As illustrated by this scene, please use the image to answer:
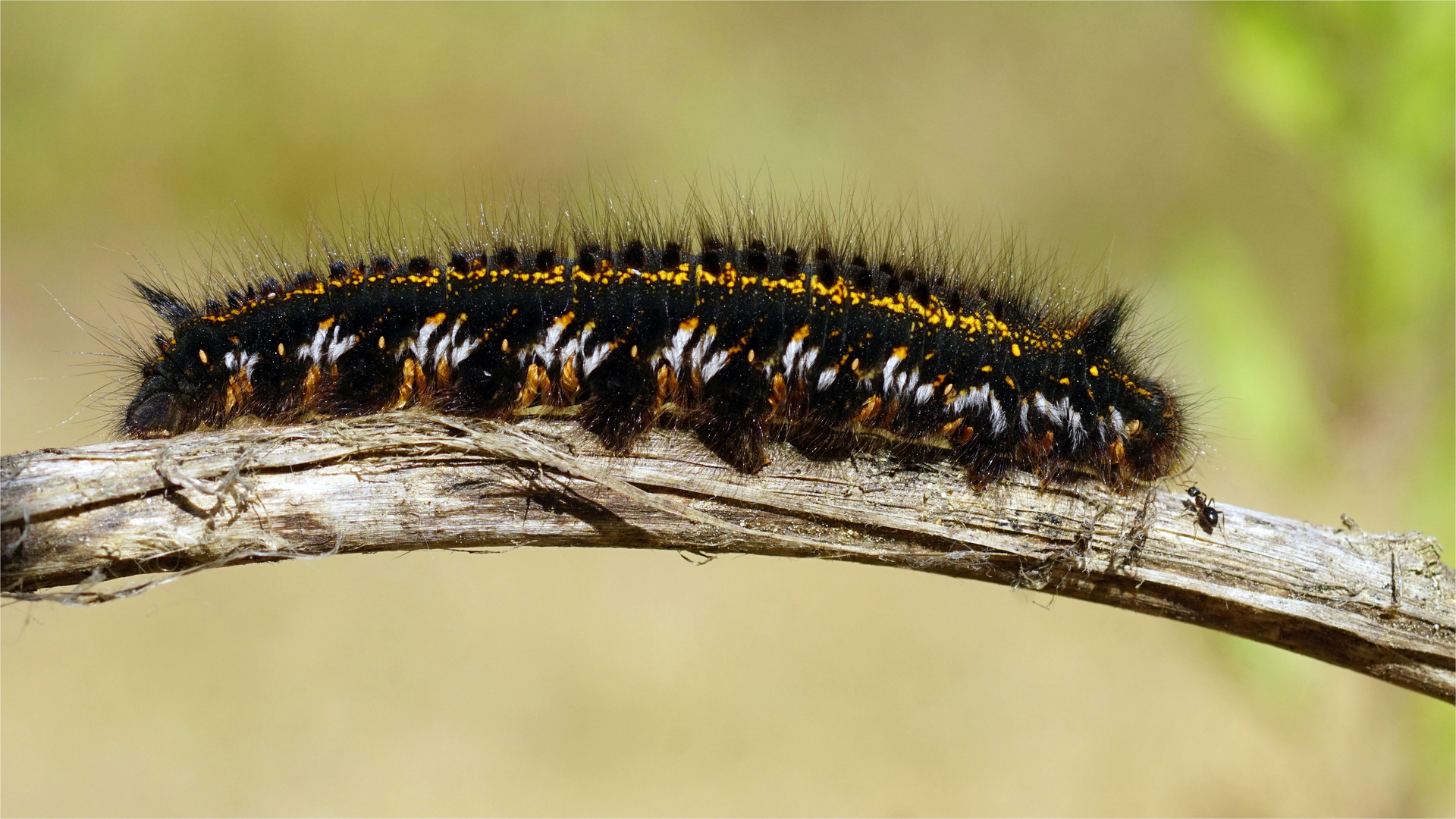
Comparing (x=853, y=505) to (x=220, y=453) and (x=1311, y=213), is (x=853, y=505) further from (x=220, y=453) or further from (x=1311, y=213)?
(x=1311, y=213)

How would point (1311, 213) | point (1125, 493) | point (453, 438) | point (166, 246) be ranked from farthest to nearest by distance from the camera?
point (166, 246), point (1311, 213), point (1125, 493), point (453, 438)

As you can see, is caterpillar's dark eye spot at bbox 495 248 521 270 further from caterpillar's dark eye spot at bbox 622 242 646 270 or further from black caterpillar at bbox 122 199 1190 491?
caterpillar's dark eye spot at bbox 622 242 646 270

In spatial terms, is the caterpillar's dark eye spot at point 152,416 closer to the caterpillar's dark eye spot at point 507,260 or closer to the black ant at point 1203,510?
the caterpillar's dark eye spot at point 507,260

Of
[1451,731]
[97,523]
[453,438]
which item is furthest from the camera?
[1451,731]

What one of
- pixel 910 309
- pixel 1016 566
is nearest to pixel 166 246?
pixel 910 309

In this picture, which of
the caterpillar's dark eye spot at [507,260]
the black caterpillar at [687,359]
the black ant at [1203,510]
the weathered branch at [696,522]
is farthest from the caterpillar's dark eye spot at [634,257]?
the black ant at [1203,510]

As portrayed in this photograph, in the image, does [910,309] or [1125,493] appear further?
[910,309]

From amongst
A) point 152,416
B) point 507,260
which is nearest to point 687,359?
point 507,260

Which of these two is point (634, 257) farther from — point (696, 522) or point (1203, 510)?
point (1203, 510)
